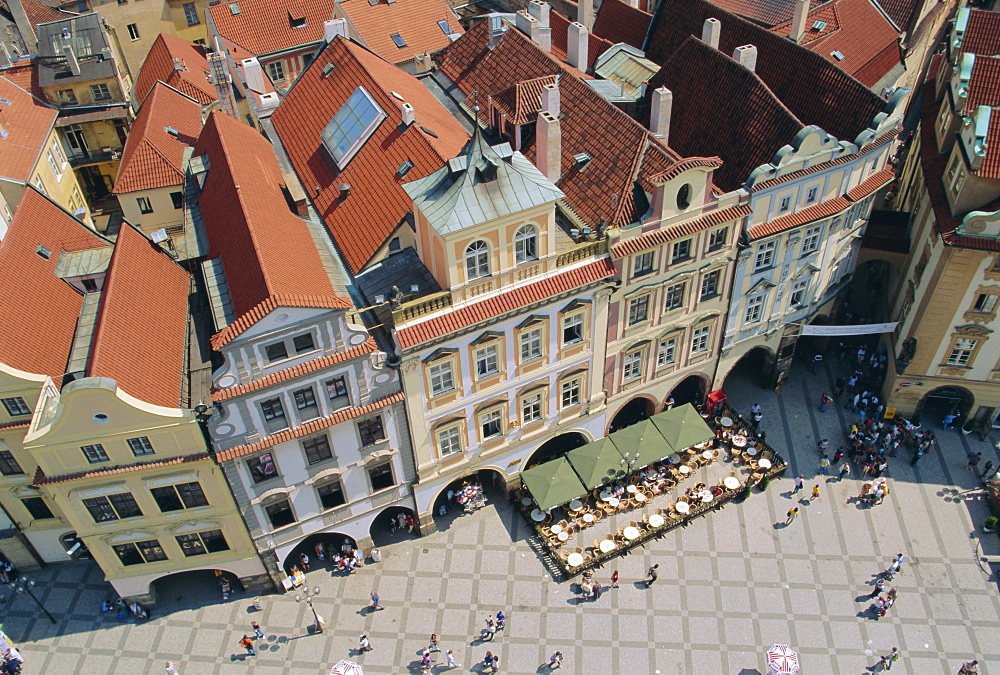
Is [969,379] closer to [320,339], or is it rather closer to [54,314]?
[320,339]

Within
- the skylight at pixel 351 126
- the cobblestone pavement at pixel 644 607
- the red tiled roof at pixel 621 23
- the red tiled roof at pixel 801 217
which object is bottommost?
the cobblestone pavement at pixel 644 607

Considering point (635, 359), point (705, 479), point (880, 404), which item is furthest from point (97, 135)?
point (880, 404)

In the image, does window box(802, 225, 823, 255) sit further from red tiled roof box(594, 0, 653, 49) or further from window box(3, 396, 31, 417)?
window box(3, 396, 31, 417)

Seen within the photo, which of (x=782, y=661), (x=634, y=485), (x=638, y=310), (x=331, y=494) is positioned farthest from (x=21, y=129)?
(x=782, y=661)

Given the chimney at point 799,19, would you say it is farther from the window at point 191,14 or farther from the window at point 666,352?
the window at point 191,14

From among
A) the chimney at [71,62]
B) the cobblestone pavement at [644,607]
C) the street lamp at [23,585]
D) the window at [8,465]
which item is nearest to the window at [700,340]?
the cobblestone pavement at [644,607]
